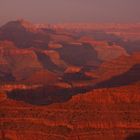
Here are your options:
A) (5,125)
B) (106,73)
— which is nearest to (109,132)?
(5,125)

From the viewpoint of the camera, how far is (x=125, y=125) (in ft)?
185

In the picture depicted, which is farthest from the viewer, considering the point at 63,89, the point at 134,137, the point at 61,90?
the point at 63,89

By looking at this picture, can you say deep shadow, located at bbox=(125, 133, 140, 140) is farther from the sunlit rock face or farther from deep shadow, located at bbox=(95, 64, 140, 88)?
deep shadow, located at bbox=(95, 64, 140, 88)

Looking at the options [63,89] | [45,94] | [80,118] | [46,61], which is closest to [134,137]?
[80,118]

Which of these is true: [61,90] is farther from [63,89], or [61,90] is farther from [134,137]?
[134,137]

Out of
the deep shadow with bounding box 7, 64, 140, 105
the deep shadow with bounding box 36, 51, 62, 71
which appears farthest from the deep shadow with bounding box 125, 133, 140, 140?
the deep shadow with bounding box 36, 51, 62, 71

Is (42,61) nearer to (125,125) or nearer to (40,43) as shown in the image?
(40,43)

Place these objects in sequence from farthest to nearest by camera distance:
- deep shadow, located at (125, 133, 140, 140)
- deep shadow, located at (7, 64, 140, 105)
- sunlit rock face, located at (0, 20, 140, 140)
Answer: deep shadow, located at (7, 64, 140, 105) < sunlit rock face, located at (0, 20, 140, 140) < deep shadow, located at (125, 133, 140, 140)

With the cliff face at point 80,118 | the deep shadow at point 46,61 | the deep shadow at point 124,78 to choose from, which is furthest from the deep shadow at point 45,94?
Answer: the deep shadow at point 46,61

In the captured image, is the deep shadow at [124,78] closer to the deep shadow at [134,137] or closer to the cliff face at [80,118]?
the cliff face at [80,118]

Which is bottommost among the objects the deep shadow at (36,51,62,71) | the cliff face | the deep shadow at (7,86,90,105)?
the deep shadow at (36,51,62,71)

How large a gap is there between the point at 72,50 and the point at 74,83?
6868 cm

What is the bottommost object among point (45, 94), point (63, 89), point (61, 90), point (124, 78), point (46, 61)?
point (46, 61)

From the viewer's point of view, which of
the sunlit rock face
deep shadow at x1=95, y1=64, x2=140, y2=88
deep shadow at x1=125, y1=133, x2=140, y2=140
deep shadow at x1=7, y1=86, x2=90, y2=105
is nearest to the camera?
deep shadow at x1=125, y1=133, x2=140, y2=140
